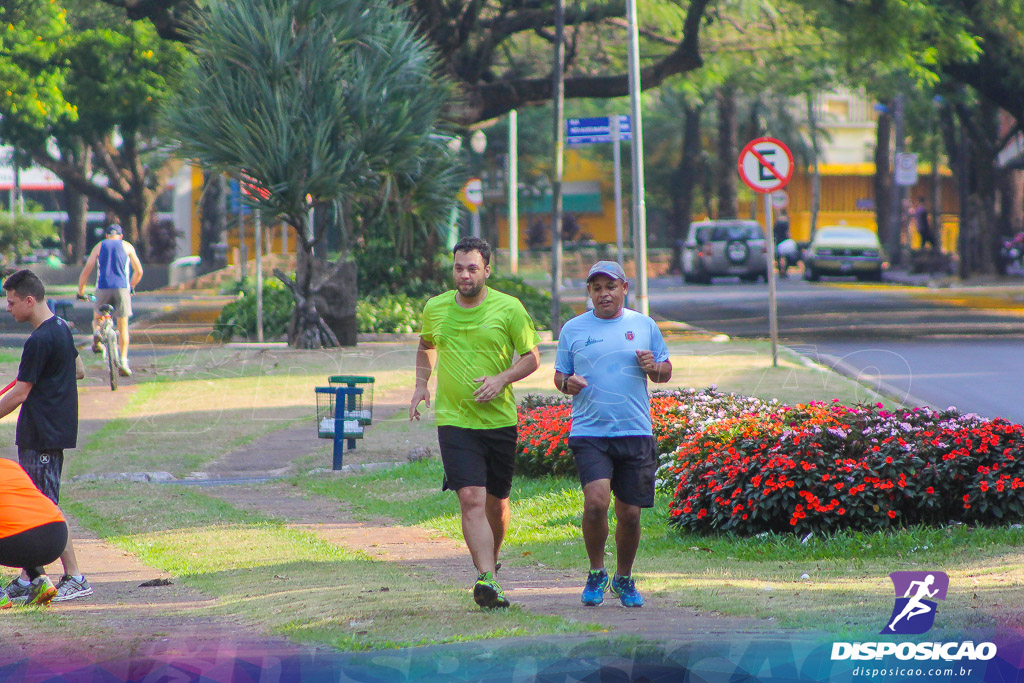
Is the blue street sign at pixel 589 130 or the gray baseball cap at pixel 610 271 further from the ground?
the blue street sign at pixel 589 130

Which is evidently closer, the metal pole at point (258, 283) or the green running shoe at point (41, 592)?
the green running shoe at point (41, 592)

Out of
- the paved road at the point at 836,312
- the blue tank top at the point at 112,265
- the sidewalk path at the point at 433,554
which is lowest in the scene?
the sidewalk path at the point at 433,554

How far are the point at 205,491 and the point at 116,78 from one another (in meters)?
26.2

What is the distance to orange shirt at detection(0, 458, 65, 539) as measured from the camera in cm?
632

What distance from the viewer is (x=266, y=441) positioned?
1291 cm

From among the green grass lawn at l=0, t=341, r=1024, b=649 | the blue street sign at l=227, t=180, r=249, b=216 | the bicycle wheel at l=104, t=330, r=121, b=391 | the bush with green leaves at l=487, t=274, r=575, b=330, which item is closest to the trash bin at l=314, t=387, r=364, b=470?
the green grass lawn at l=0, t=341, r=1024, b=649

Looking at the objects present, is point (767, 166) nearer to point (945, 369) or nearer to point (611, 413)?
point (945, 369)

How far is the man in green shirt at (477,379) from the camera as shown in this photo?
641 centimetres

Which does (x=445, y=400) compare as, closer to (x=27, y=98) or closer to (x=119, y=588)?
(x=119, y=588)

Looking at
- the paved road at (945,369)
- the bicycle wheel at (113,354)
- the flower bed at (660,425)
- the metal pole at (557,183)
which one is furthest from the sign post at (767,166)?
the bicycle wheel at (113,354)

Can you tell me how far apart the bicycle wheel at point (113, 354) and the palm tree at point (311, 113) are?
4.31 metres

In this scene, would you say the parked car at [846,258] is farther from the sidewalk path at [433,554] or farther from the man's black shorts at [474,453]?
the man's black shorts at [474,453]

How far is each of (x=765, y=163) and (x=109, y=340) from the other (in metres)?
8.44

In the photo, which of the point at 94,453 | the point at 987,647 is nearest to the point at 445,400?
the point at 987,647
